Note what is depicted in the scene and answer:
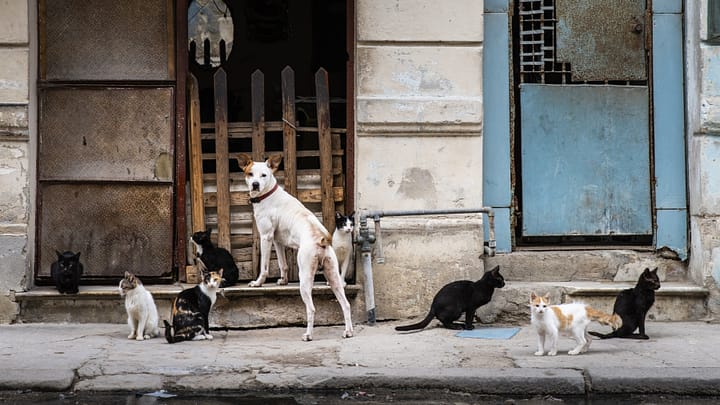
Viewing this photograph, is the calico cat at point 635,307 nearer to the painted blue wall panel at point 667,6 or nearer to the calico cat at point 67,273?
the painted blue wall panel at point 667,6

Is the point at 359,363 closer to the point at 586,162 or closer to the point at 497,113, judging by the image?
the point at 497,113

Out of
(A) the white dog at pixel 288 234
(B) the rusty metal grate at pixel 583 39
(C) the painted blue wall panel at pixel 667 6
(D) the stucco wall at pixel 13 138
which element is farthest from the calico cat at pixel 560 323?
(D) the stucco wall at pixel 13 138

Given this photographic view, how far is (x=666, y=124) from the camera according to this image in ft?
33.9

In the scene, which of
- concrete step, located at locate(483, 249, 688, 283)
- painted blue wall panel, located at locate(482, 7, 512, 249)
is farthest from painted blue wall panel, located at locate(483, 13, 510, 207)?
concrete step, located at locate(483, 249, 688, 283)

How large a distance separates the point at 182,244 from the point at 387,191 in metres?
2.09

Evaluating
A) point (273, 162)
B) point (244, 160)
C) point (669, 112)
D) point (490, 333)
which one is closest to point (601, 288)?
point (490, 333)

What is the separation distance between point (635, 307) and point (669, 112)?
240cm

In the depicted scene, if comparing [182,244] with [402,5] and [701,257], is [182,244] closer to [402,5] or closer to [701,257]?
[402,5]

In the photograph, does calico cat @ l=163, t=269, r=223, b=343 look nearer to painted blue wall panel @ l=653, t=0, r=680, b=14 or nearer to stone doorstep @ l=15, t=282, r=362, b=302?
stone doorstep @ l=15, t=282, r=362, b=302

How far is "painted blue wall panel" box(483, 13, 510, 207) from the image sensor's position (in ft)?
33.7

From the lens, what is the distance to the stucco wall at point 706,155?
9891 millimetres

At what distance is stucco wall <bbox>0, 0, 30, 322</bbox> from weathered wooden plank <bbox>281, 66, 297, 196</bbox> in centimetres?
242

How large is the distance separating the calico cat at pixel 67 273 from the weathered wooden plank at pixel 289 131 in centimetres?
212

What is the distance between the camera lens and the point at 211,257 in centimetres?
A: 990
